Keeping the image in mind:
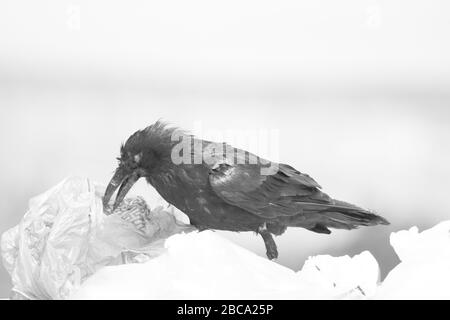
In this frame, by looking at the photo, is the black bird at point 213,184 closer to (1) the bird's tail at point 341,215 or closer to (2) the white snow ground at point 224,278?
(1) the bird's tail at point 341,215

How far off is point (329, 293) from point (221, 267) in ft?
0.43

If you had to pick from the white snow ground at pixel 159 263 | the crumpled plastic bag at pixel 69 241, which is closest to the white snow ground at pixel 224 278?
the white snow ground at pixel 159 263

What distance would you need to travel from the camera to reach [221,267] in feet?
2.36

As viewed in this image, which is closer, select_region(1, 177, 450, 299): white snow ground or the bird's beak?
select_region(1, 177, 450, 299): white snow ground

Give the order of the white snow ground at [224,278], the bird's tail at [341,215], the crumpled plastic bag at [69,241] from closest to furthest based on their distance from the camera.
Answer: the white snow ground at [224,278] → the crumpled plastic bag at [69,241] → the bird's tail at [341,215]

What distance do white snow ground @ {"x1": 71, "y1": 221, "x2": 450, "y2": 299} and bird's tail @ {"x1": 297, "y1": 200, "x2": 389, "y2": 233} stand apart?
207 millimetres

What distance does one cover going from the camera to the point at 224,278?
711mm

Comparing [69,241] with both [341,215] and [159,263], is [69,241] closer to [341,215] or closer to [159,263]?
[159,263]

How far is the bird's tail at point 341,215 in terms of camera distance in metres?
0.98

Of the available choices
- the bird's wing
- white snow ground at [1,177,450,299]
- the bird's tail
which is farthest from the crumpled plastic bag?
the bird's tail

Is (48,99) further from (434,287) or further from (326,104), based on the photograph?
(434,287)

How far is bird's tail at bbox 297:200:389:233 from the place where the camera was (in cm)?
98

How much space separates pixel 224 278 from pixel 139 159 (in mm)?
281

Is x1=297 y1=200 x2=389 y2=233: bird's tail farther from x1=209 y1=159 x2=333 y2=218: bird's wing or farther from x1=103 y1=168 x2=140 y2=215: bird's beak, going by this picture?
x1=103 y1=168 x2=140 y2=215: bird's beak
